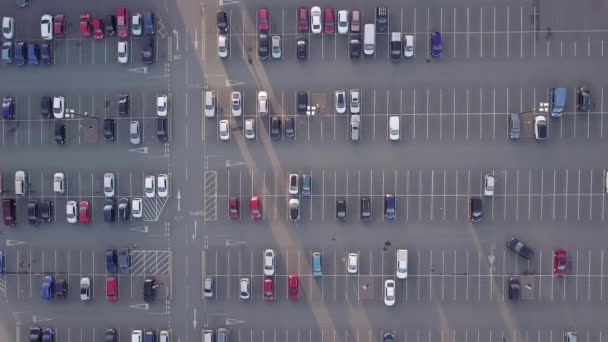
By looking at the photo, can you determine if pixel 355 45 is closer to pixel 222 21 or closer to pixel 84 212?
pixel 222 21

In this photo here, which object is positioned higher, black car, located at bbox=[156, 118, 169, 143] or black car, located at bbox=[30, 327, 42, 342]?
black car, located at bbox=[156, 118, 169, 143]

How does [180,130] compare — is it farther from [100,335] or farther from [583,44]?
[583,44]

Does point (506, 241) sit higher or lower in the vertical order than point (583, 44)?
lower

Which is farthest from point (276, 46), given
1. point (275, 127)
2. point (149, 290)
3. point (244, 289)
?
point (149, 290)

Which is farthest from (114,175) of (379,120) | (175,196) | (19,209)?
(379,120)

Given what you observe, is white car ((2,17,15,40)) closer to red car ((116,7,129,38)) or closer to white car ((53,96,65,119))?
white car ((53,96,65,119))

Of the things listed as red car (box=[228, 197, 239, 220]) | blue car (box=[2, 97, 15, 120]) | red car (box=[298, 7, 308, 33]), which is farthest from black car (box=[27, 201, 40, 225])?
red car (box=[298, 7, 308, 33])
